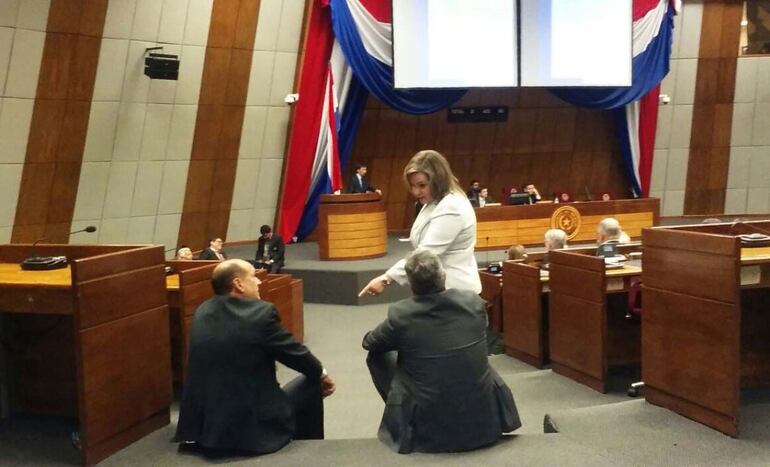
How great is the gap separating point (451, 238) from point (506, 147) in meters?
10.2

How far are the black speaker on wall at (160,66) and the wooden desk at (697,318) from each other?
22.6 feet

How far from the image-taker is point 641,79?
12820mm

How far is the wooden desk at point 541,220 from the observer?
37.7ft

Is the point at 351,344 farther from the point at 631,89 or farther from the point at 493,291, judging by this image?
the point at 631,89

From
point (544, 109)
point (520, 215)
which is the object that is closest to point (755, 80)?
point (544, 109)

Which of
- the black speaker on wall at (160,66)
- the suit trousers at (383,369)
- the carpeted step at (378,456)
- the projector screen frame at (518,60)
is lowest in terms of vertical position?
the carpeted step at (378,456)

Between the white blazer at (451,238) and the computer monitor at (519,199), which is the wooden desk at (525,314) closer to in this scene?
the white blazer at (451,238)

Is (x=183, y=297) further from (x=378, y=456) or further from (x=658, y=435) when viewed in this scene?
(x=658, y=435)

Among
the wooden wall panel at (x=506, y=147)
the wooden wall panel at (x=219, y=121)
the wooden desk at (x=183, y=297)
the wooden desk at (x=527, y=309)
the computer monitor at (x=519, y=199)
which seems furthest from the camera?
the wooden wall panel at (x=506, y=147)

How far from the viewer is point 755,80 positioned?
45.2 feet

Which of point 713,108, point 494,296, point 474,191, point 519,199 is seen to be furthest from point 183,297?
point 713,108

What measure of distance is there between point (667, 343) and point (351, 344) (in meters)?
3.93

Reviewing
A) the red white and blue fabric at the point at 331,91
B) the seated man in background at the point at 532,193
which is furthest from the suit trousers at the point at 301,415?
the seated man in background at the point at 532,193

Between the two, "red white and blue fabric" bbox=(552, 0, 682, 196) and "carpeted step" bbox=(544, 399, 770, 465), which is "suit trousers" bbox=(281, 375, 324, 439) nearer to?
"carpeted step" bbox=(544, 399, 770, 465)
